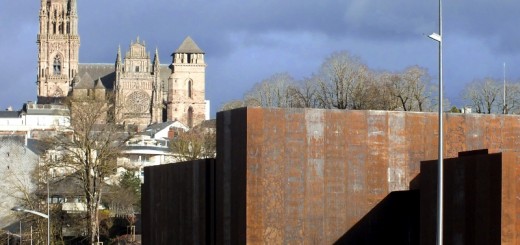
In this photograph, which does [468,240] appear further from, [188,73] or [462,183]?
[188,73]

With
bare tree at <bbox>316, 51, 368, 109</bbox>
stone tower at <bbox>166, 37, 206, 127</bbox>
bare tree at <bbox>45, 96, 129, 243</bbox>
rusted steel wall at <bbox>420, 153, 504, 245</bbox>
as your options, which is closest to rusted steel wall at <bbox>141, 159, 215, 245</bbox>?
bare tree at <bbox>45, 96, 129, 243</bbox>

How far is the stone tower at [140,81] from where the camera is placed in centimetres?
19062

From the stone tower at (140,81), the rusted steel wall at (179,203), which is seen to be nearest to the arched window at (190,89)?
the stone tower at (140,81)

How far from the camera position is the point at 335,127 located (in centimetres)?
3662

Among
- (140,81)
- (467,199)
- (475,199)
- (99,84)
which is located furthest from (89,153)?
(99,84)

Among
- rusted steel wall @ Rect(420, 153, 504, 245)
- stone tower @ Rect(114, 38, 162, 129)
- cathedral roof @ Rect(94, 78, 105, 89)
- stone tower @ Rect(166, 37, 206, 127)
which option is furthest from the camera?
stone tower @ Rect(166, 37, 206, 127)

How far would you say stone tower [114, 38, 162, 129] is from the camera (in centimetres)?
19062

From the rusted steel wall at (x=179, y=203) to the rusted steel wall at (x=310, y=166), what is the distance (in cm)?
209

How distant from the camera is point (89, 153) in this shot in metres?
61.2

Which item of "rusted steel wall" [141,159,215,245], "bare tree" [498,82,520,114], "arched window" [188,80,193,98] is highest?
"arched window" [188,80,193,98]

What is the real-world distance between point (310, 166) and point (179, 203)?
30.6ft

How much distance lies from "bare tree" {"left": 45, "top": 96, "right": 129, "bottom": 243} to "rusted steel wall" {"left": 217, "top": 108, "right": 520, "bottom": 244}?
2448 centimetres

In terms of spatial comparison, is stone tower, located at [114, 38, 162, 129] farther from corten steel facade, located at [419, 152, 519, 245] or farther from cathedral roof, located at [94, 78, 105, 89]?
corten steel facade, located at [419, 152, 519, 245]

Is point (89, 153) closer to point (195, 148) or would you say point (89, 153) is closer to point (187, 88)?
point (195, 148)
